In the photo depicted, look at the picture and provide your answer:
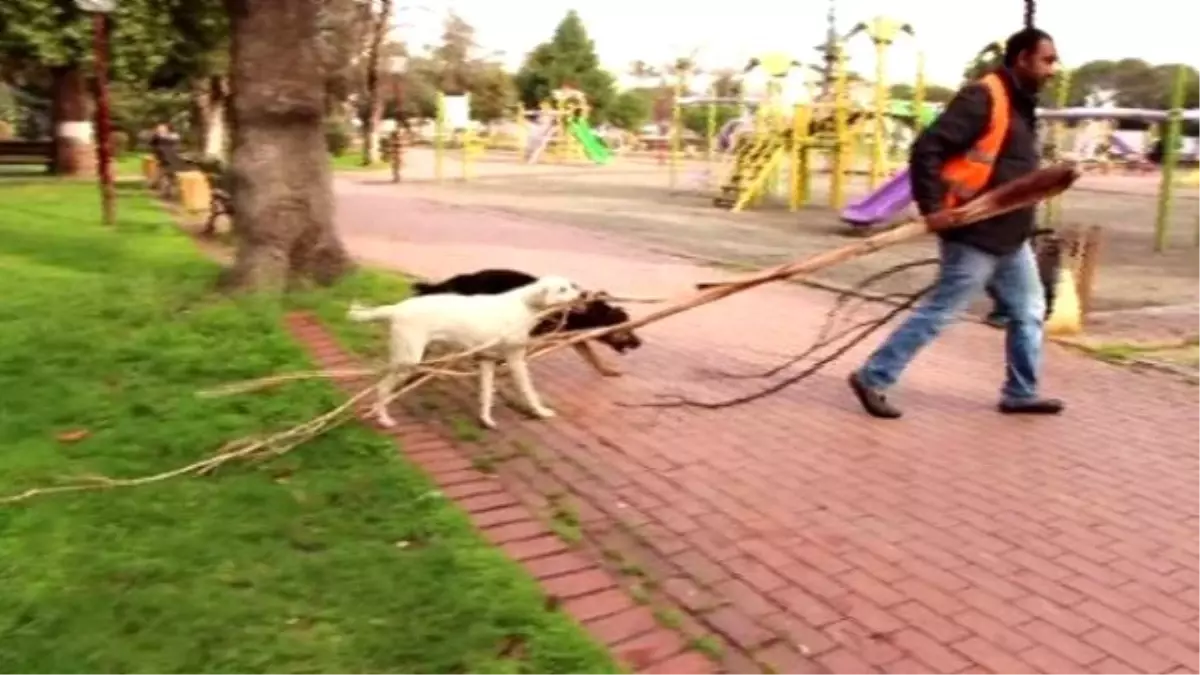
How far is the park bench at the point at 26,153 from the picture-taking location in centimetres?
2448

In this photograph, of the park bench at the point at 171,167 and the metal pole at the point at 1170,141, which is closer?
the metal pole at the point at 1170,141

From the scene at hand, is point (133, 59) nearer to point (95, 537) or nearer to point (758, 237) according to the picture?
point (758, 237)

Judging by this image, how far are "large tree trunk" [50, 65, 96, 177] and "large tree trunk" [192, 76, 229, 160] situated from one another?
171 inches

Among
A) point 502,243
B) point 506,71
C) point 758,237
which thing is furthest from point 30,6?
point 506,71

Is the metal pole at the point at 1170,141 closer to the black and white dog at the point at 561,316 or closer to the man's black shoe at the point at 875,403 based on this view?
the man's black shoe at the point at 875,403

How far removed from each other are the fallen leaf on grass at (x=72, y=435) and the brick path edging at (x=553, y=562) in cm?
135

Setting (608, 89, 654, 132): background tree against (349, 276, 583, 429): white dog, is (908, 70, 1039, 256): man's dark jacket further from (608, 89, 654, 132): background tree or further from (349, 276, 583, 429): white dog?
(608, 89, 654, 132): background tree

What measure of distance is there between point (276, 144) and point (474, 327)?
3.99 metres

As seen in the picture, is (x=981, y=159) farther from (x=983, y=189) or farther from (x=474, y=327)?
(x=474, y=327)

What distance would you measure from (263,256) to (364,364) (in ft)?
8.09

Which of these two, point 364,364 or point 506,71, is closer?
point 364,364

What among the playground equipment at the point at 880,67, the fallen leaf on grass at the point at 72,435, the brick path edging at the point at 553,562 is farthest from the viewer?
the playground equipment at the point at 880,67

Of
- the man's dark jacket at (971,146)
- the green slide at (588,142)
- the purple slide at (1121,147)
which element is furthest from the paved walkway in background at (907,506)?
the purple slide at (1121,147)

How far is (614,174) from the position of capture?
109 ft
